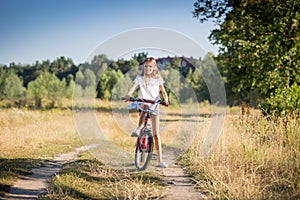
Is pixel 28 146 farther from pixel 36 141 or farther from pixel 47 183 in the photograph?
pixel 47 183

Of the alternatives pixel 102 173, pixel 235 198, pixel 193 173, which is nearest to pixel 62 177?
pixel 102 173

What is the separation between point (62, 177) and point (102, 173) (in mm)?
690

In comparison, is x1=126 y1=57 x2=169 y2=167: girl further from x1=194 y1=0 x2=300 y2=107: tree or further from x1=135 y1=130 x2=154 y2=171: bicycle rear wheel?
x1=194 y1=0 x2=300 y2=107: tree

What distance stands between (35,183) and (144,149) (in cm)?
196

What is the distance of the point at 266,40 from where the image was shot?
45.6 feet

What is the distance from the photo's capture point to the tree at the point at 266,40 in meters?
13.9

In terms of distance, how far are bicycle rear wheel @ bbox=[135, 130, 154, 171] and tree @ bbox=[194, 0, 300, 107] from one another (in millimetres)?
9098

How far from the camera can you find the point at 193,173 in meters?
6.18

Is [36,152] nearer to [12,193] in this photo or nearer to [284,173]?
[12,193]

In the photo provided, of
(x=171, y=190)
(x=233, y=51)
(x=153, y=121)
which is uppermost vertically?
(x=233, y=51)

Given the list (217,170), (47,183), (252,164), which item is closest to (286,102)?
(252,164)

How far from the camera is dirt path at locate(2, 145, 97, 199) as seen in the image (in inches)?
185

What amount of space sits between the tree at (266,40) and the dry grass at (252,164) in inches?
272

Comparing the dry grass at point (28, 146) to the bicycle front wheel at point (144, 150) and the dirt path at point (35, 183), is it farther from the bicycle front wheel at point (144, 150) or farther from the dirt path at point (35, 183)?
the bicycle front wheel at point (144, 150)
